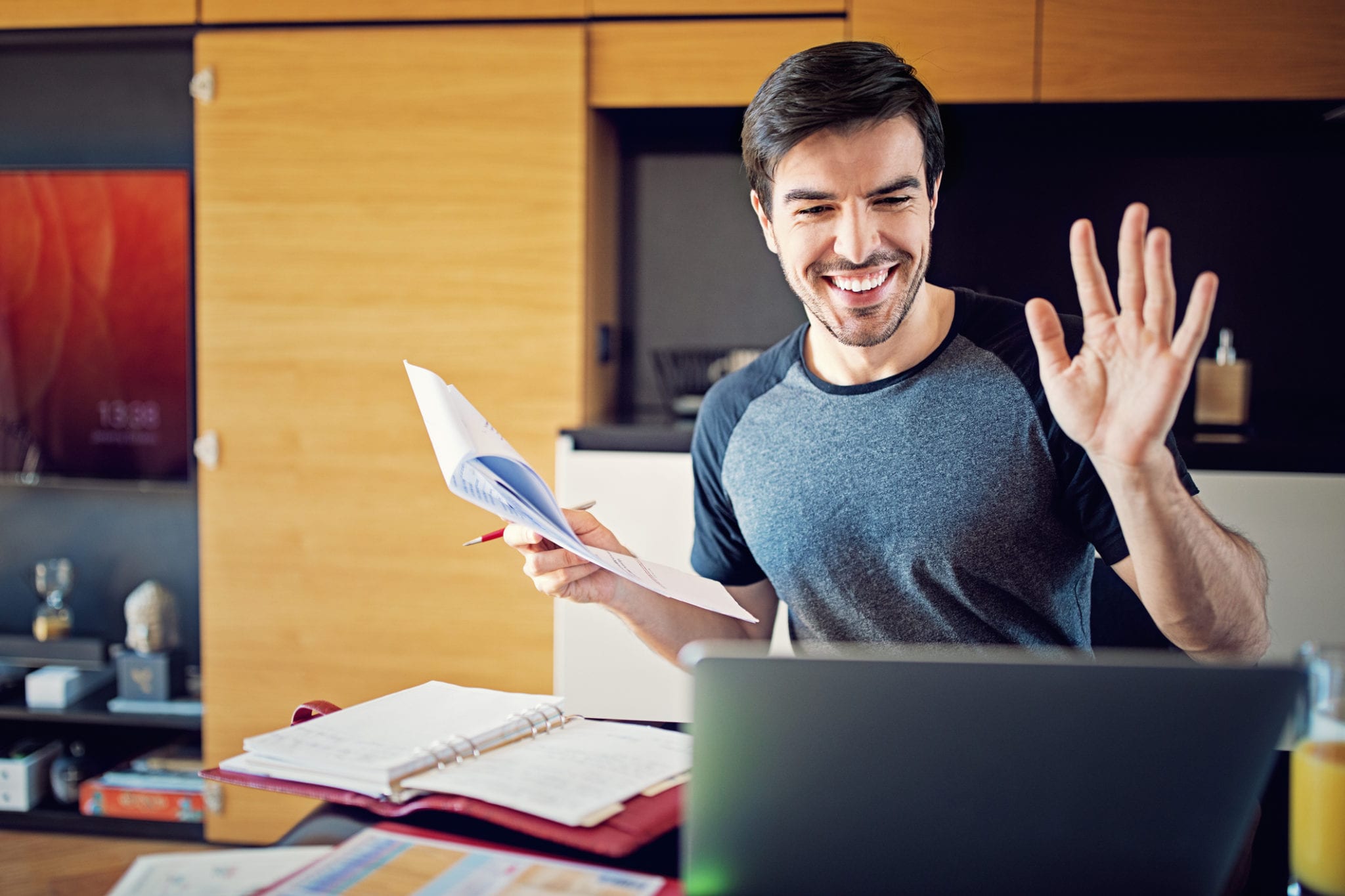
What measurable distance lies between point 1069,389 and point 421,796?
668 millimetres

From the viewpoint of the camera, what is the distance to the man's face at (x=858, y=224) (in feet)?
4.01

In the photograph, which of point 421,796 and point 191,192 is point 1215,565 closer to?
point 421,796

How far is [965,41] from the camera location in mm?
2150

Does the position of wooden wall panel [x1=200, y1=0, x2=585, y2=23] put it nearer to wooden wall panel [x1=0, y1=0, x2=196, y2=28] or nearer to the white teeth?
wooden wall panel [x1=0, y1=0, x2=196, y2=28]

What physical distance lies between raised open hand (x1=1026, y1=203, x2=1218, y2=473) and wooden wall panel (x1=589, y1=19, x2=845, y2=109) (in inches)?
53.6

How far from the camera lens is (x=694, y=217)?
8.55 feet

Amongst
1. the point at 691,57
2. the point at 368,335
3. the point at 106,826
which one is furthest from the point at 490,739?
the point at 106,826

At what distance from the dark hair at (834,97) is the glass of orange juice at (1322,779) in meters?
0.78

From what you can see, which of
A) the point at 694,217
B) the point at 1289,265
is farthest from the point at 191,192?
the point at 1289,265

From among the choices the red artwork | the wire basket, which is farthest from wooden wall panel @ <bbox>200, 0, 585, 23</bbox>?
the wire basket

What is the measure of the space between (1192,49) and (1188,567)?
1.54 meters

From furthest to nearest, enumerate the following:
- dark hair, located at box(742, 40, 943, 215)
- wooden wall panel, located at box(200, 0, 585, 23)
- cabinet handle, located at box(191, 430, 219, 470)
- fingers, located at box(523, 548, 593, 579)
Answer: cabinet handle, located at box(191, 430, 219, 470), wooden wall panel, located at box(200, 0, 585, 23), dark hair, located at box(742, 40, 943, 215), fingers, located at box(523, 548, 593, 579)

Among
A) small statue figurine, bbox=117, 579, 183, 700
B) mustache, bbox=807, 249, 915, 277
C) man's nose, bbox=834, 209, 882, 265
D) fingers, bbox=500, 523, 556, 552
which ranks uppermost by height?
man's nose, bbox=834, 209, 882, 265

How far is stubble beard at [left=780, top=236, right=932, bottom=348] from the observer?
4.14 feet
